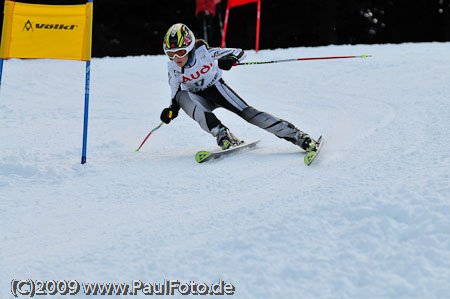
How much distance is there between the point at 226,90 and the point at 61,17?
1540 millimetres

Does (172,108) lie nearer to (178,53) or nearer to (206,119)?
(206,119)

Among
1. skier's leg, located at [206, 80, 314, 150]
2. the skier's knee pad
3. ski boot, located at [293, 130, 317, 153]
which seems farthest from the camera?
Result: the skier's knee pad

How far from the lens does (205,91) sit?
4.82 metres

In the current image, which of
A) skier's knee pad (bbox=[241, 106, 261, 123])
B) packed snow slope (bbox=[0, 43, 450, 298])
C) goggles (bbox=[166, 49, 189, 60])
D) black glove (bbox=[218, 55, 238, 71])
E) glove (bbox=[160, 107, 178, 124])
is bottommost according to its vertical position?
packed snow slope (bbox=[0, 43, 450, 298])

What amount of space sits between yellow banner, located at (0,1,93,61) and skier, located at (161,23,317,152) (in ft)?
2.38

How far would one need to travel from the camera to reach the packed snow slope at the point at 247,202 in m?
2.15

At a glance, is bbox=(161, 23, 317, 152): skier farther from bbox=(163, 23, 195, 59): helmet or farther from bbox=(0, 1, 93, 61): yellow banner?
bbox=(0, 1, 93, 61): yellow banner

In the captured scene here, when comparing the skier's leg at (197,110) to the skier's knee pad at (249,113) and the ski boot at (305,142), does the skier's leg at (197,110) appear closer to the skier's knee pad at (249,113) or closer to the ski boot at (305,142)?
the skier's knee pad at (249,113)

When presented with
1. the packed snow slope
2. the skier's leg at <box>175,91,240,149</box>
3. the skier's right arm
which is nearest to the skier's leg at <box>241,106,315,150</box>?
the packed snow slope

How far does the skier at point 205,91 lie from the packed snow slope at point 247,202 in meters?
0.24

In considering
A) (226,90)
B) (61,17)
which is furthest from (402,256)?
(61,17)

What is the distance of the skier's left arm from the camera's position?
4.55 m

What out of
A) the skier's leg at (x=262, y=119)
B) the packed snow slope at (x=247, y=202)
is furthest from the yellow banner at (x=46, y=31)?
the skier's leg at (x=262, y=119)

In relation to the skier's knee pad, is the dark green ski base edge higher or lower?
lower
